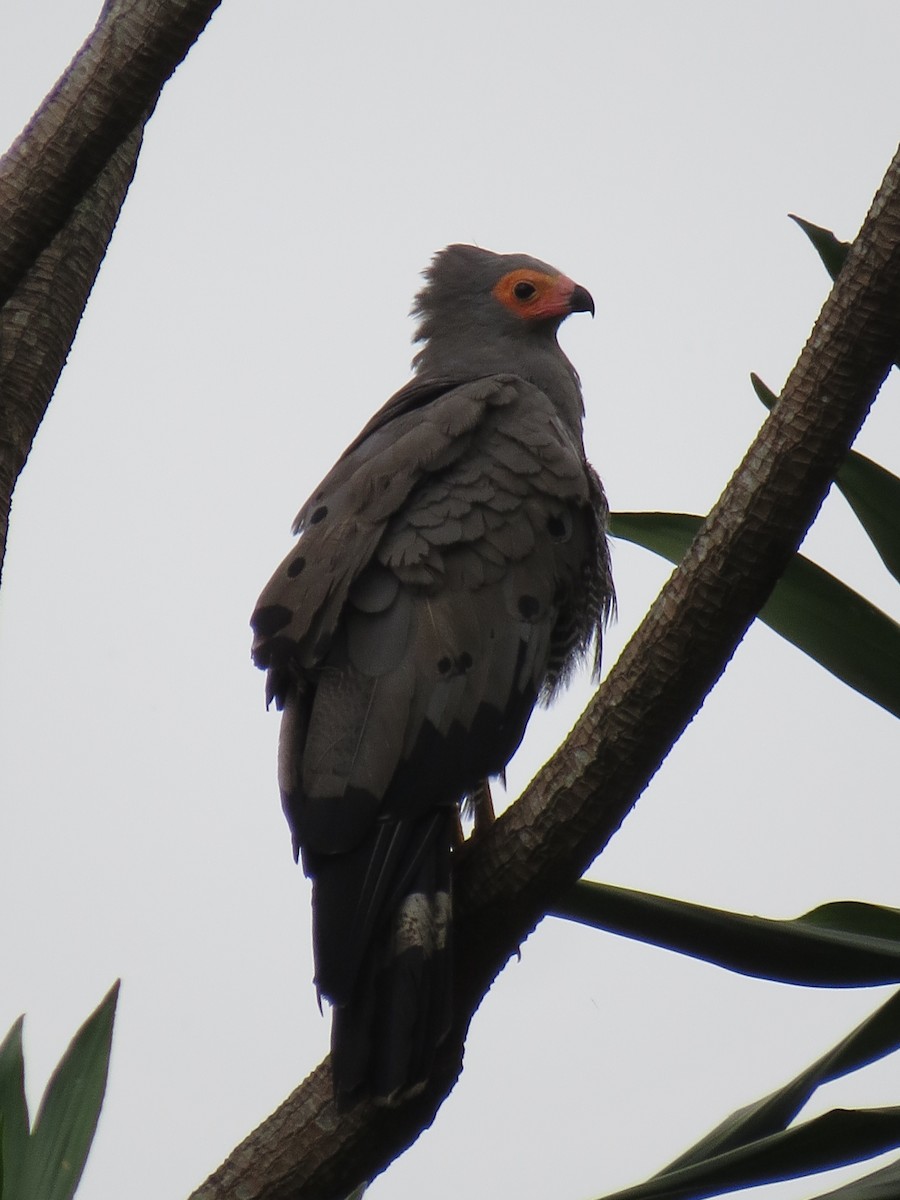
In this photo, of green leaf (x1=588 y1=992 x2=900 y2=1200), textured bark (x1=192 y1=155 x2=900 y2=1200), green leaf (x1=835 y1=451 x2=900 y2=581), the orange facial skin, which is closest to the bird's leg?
textured bark (x1=192 y1=155 x2=900 y2=1200)

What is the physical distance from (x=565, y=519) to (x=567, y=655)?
45cm

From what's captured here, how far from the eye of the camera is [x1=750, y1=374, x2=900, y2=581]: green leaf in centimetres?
306

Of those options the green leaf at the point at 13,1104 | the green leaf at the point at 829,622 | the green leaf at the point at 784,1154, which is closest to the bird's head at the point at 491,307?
the green leaf at the point at 829,622

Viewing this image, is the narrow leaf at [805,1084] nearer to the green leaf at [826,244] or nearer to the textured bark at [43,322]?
the green leaf at [826,244]

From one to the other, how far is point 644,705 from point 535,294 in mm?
2719

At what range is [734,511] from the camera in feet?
8.09

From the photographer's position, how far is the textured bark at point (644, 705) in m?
2.40

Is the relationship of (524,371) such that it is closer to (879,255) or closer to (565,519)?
(565,519)

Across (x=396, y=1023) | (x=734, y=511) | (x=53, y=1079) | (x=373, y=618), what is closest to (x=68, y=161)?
(x=373, y=618)

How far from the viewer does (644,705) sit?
98.7 inches

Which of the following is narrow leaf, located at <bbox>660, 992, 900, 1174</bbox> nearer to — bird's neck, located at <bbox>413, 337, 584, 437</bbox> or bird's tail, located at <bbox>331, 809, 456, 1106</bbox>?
bird's tail, located at <bbox>331, 809, 456, 1106</bbox>

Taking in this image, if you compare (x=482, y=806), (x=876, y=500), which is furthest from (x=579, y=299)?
(x=482, y=806)

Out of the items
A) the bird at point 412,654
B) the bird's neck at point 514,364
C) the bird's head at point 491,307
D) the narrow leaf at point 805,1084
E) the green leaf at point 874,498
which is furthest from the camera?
the bird's head at point 491,307

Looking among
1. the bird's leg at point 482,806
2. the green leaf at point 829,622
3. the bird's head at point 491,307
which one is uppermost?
the bird's head at point 491,307
